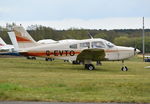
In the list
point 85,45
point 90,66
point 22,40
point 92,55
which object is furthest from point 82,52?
point 22,40

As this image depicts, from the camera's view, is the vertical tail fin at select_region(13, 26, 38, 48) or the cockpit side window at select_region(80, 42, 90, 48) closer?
the cockpit side window at select_region(80, 42, 90, 48)

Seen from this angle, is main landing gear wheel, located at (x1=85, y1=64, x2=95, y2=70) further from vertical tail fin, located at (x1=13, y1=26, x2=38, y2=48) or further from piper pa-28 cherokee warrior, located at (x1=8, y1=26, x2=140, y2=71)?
vertical tail fin, located at (x1=13, y1=26, x2=38, y2=48)

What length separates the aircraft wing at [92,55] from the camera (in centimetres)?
2873

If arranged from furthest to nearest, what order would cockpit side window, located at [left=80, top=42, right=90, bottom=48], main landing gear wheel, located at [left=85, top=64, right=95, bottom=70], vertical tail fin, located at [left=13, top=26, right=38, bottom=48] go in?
vertical tail fin, located at [left=13, top=26, right=38, bottom=48] < main landing gear wheel, located at [left=85, top=64, right=95, bottom=70] < cockpit side window, located at [left=80, top=42, right=90, bottom=48]

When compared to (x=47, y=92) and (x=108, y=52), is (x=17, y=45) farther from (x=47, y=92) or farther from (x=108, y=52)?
(x=47, y=92)

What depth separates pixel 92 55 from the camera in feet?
96.6

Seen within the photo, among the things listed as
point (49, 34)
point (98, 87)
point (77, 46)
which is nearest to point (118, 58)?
point (77, 46)

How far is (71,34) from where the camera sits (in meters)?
98.1

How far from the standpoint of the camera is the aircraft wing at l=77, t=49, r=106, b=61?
28.7 metres

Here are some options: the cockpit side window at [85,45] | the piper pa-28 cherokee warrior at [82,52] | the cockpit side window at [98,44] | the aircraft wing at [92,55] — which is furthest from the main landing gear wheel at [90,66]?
the cockpit side window at [98,44]

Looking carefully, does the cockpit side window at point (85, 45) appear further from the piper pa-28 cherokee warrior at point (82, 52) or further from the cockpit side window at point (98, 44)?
the cockpit side window at point (98, 44)

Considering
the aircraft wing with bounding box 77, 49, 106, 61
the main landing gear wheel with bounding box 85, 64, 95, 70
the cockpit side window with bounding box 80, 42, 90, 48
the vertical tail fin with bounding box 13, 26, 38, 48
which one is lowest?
the main landing gear wheel with bounding box 85, 64, 95, 70

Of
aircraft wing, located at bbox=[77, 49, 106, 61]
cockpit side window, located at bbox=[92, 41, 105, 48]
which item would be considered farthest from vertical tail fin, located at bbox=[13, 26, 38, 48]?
cockpit side window, located at bbox=[92, 41, 105, 48]

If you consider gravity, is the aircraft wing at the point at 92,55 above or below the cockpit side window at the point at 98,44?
below
